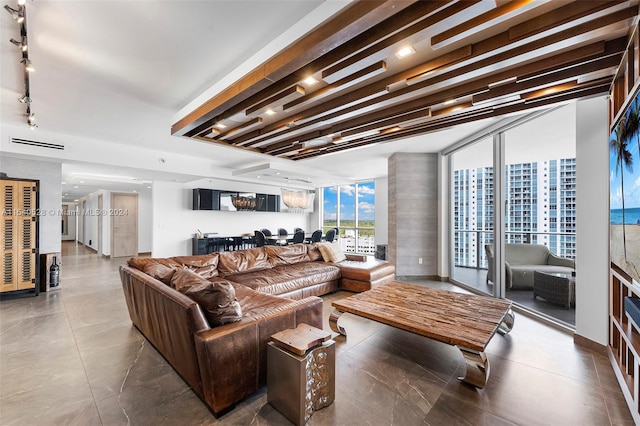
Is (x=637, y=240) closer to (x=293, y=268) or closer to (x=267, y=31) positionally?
(x=267, y=31)

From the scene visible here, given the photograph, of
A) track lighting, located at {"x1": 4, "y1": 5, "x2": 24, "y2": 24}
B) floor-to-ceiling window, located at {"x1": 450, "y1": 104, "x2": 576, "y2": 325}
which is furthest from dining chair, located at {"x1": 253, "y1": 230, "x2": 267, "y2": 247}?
track lighting, located at {"x1": 4, "y1": 5, "x2": 24, "y2": 24}

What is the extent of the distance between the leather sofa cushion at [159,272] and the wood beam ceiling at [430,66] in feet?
5.66

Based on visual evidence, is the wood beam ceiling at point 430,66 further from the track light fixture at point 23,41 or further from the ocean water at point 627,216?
the track light fixture at point 23,41

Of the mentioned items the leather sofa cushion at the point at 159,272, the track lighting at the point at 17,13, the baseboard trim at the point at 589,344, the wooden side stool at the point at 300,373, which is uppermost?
the track lighting at the point at 17,13

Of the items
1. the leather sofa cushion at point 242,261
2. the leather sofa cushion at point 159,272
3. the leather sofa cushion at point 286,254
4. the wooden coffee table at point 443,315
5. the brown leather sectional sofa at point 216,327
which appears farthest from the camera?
the leather sofa cushion at point 286,254

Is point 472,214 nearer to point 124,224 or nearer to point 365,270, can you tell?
point 365,270

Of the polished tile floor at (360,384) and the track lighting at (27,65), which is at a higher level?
the track lighting at (27,65)

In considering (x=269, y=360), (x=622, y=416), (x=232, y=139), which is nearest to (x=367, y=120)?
(x=232, y=139)

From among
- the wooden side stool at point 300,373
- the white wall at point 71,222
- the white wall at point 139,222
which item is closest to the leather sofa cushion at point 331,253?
the wooden side stool at point 300,373

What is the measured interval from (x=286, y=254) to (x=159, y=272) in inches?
94.2

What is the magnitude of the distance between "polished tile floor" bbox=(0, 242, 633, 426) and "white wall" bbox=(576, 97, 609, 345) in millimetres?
368

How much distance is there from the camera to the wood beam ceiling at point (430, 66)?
65.3 inches

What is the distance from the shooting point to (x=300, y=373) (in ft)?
5.59

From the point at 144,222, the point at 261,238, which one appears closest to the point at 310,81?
the point at 261,238
